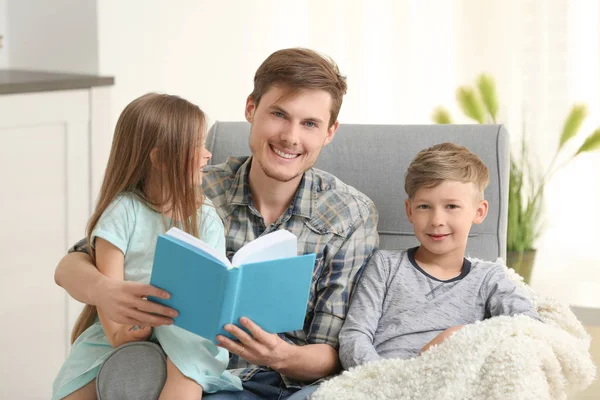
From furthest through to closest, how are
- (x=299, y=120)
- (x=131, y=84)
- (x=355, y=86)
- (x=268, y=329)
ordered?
(x=355, y=86)
(x=131, y=84)
(x=299, y=120)
(x=268, y=329)

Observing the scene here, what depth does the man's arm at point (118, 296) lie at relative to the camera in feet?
Answer: 5.10

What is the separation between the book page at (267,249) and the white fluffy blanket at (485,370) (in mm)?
275

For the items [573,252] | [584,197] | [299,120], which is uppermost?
[299,120]

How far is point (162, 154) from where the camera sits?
1733mm

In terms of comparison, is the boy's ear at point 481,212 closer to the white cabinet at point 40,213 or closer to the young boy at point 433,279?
the young boy at point 433,279

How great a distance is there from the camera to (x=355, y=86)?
15.0 feet

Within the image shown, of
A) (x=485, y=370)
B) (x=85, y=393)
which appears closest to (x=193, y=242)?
(x=85, y=393)

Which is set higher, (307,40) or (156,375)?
(307,40)

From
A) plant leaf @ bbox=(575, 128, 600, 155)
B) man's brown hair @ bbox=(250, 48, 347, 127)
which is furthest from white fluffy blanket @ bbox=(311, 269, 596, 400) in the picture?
plant leaf @ bbox=(575, 128, 600, 155)

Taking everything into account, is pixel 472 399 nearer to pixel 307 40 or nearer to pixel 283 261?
pixel 283 261

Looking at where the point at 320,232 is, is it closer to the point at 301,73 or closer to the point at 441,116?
the point at 301,73

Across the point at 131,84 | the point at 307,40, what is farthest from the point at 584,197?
the point at 131,84

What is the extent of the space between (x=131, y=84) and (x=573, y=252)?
228cm

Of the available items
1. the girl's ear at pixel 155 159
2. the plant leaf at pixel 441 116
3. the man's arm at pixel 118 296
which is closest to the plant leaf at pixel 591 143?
the plant leaf at pixel 441 116
